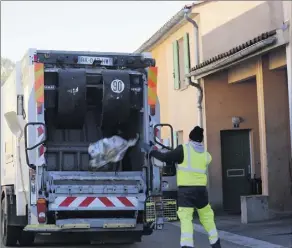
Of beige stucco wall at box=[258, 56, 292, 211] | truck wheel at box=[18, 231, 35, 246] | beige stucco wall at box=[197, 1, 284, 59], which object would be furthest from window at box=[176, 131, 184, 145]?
truck wheel at box=[18, 231, 35, 246]

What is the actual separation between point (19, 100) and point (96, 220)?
211 centimetres

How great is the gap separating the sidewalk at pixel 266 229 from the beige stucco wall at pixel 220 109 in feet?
6.69

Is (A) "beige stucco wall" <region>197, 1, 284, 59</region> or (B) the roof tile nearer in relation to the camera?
(B) the roof tile

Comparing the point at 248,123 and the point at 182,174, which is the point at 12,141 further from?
the point at 248,123

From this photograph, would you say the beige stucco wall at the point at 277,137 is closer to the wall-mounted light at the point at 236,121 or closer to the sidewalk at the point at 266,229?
the sidewalk at the point at 266,229

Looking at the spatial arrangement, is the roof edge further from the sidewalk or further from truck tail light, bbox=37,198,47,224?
truck tail light, bbox=37,198,47,224

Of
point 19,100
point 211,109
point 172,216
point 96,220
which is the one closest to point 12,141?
point 19,100

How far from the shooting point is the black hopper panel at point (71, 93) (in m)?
8.12

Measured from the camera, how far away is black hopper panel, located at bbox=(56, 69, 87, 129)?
8117 mm

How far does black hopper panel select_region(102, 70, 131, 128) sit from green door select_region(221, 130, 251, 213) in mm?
7420

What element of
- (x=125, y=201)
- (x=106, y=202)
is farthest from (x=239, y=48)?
(x=106, y=202)

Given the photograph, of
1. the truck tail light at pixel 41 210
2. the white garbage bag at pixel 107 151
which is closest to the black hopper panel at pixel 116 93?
the white garbage bag at pixel 107 151

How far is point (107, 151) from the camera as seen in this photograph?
28.0 ft

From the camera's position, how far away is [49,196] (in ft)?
25.6
